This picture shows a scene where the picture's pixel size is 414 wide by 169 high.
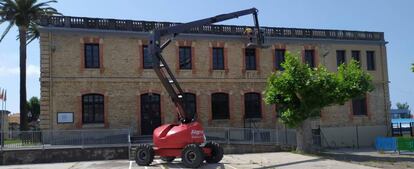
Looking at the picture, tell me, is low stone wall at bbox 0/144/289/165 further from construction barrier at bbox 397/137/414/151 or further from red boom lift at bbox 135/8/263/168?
construction barrier at bbox 397/137/414/151

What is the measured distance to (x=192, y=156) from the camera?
19.7 meters

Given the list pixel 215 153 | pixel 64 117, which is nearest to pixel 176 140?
pixel 215 153

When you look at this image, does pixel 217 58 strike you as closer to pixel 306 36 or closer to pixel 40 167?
pixel 306 36

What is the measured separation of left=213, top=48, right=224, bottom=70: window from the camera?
112 ft

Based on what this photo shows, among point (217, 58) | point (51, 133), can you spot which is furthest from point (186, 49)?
point (51, 133)

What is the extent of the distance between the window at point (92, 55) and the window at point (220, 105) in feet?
25.6

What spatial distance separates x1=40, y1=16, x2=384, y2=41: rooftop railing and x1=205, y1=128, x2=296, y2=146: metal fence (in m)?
6.73

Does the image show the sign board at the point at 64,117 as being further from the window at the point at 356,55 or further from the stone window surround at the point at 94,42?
the window at the point at 356,55

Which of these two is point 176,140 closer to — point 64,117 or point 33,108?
point 64,117

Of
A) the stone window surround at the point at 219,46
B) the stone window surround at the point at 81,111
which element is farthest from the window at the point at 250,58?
the stone window surround at the point at 81,111

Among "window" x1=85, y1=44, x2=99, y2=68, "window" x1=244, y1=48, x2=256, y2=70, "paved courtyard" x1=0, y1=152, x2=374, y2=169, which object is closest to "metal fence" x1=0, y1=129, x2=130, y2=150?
"paved courtyard" x1=0, y1=152, x2=374, y2=169

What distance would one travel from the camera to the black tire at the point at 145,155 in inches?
837

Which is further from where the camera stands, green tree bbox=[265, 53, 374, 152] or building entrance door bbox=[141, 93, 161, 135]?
building entrance door bbox=[141, 93, 161, 135]

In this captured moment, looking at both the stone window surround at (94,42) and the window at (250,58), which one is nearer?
the stone window surround at (94,42)
